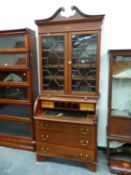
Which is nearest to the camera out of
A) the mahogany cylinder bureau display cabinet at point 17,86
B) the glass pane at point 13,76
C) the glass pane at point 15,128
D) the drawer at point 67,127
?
the drawer at point 67,127

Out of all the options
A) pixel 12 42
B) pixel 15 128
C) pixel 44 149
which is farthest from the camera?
pixel 15 128

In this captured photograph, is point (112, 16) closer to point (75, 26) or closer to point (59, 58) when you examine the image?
point (75, 26)

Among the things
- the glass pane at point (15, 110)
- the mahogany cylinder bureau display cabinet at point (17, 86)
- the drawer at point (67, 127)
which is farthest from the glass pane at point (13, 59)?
the drawer at point (67, 127)

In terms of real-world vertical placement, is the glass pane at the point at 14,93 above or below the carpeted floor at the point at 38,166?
above

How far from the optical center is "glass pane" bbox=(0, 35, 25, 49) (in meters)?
2.38

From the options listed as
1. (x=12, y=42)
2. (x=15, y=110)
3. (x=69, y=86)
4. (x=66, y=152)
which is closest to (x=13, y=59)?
(x=12, y=42)

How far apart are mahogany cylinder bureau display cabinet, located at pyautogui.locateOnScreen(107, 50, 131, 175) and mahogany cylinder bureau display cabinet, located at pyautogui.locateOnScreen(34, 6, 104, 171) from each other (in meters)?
0.23

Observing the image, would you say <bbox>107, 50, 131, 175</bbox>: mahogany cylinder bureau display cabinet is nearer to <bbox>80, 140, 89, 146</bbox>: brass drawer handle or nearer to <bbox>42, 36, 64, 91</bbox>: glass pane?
<bbox>80, 140, 89, 146</bbox>: brass drawer handle

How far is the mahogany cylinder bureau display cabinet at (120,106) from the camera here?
2.06 m

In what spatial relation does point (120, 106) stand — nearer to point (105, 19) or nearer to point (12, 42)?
point (105, 19)

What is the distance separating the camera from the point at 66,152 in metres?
2.18

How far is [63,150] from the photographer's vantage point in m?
2.19

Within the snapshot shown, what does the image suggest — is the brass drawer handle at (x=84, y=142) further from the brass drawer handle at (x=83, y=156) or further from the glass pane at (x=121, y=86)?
the glass pane at (x=121, y=86)

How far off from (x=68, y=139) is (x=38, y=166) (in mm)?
A: 591
